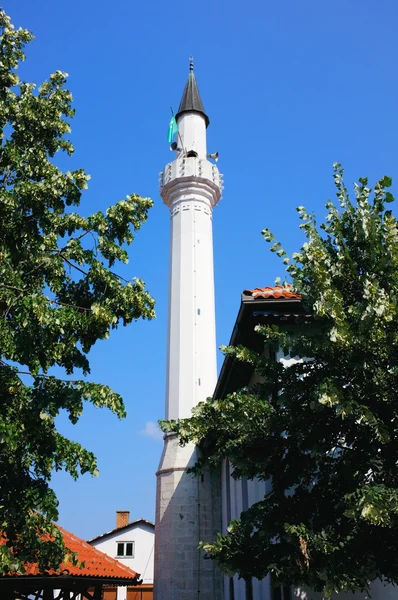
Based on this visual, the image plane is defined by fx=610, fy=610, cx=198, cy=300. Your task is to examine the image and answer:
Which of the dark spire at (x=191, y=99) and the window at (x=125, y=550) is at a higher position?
the dark spire at (x=191, y=99)

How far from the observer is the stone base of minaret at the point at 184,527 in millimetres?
19375

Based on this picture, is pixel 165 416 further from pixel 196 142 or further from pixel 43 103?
pixel 43 103

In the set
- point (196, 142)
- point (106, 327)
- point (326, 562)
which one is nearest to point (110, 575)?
point (106, 327)

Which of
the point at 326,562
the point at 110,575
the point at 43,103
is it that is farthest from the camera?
the point at 110,575

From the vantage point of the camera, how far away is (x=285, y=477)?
701 centimetres

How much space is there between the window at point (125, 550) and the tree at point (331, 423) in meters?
31.4

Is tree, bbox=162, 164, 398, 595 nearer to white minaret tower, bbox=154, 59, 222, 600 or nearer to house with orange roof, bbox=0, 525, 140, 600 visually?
house with orange roof, bbox=0, 525, 140, 600

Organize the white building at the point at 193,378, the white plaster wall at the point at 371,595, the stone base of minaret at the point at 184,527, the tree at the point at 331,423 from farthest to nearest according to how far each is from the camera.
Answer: the stone base of minaret at the point at 184,527 → the white building at the point at 193,378 → the white plaster wall at the point at 371,595 → the tree at the point at 331,423

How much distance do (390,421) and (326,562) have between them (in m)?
1.57

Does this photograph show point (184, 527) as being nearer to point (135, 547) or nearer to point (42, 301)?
point (42, 301)

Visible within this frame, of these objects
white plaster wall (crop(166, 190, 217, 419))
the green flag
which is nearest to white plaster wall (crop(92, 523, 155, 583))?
white plaster wall (crop(166, 190, 217, 419))

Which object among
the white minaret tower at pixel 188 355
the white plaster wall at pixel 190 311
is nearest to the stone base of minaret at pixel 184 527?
the white minaret tower at pixel 188 355

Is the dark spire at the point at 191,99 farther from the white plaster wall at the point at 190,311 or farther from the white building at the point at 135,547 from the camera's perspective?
the white building at the point at 135,547

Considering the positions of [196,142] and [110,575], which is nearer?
[110,575]
